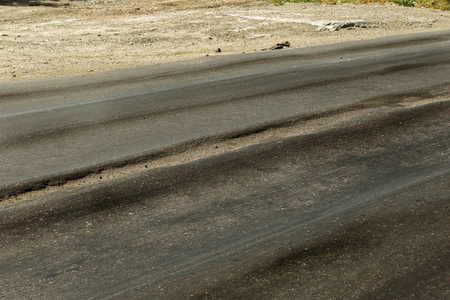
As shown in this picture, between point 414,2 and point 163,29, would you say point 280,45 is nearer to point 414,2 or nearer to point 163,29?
point 163,29

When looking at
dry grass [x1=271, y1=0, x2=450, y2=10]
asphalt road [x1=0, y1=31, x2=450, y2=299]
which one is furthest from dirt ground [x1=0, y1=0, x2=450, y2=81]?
asphalt road [x1=0, y1=31, x2=450, y2=299]

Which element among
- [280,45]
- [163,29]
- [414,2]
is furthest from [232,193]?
[414,2]

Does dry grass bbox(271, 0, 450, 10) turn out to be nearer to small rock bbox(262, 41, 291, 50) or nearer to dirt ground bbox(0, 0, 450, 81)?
dirt ground bbox(0, 0, 450, 81)

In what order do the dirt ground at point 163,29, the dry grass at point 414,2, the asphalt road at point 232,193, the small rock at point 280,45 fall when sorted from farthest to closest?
the dry grass at point 414,2
the small rock at point 280,45
the dirt ground at point 163,29
the asphalt road at point 232,193

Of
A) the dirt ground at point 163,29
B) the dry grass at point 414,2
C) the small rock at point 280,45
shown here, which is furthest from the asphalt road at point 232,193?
the dry grass at point 414,2

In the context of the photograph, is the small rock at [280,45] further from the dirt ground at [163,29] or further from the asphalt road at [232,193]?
the asphalt road at [232,193]

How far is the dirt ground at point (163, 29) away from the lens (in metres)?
15.1

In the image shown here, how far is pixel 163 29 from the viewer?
19766mm

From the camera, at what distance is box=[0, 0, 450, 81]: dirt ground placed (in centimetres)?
1506

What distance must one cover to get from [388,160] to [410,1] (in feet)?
71.8

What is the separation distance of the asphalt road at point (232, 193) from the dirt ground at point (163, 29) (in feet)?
13.9

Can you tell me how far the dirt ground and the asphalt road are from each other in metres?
4.25

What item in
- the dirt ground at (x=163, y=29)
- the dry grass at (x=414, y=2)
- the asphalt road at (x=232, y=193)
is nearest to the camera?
the asphalt road at (x=232, y=193)

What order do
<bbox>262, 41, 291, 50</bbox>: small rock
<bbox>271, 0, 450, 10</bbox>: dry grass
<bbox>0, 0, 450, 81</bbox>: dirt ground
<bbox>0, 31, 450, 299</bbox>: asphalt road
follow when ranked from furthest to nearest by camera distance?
<bbox>271, 0, 450, 10</bbox>: dry grass → <bbox>262, 41, 291, 50</bbox>: small rock → <bbox>0, 0, 450, 81</bbox>: dirt ground → <bbox>0, 31, 450, 299</bbox>: asphalt road
